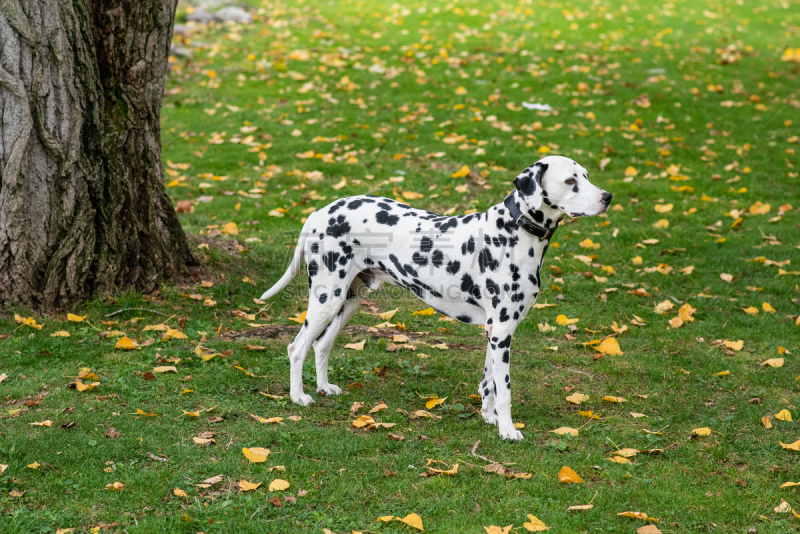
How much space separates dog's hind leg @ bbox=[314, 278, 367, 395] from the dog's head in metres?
1.50

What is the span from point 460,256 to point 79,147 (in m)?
3.42

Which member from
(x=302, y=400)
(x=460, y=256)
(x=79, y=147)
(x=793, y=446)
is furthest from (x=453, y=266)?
(x=79, y=147)

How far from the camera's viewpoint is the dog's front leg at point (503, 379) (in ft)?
15.8

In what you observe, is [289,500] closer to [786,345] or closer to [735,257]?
[786,345]

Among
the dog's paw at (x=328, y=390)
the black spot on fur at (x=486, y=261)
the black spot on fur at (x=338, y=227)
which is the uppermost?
the black spot on fur at (x=338, y=227)

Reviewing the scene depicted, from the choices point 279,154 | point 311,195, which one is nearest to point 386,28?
point 279,154

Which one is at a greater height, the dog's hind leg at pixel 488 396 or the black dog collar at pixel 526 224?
the black dog collar at pixel 526 224

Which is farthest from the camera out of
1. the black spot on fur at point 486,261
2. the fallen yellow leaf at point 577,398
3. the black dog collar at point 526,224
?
the fallen yellow leaf at point 577,398

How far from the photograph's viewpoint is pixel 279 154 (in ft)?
35.5

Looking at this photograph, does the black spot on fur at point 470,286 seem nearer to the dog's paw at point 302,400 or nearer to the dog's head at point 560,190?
the dog's head at point 560,190

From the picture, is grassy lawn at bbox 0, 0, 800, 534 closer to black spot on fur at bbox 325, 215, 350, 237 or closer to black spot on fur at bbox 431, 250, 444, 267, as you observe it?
black spot on fur at bbox 431, 250, 444, 267

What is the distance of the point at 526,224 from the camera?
4.67 meters

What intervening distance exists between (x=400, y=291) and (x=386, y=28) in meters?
11.6

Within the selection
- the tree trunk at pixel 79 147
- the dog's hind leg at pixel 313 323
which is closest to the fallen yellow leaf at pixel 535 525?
the dog's hind leg at pixel 313 323
